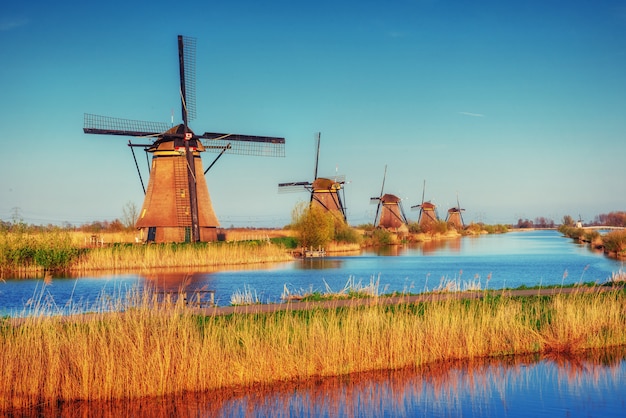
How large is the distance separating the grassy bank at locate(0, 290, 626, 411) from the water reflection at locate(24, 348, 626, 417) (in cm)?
21

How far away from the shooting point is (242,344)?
9.84 metres

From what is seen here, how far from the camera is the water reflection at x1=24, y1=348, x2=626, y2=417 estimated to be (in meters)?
8.59

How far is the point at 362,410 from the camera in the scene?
8.76 meters

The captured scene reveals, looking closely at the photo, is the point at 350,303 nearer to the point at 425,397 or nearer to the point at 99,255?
the point at 425,397

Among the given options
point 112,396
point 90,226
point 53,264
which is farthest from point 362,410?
point 90,226

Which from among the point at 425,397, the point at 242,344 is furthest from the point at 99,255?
the point at 425,397

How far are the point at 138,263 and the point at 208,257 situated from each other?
3.25 meters

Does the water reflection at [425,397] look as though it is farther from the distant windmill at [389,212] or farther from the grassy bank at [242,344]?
the distant windmill at [389,212]

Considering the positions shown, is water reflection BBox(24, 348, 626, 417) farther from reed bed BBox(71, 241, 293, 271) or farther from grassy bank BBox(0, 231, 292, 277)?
reed bed BBox(71, 241, 293, 271)

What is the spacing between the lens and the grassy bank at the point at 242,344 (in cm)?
859

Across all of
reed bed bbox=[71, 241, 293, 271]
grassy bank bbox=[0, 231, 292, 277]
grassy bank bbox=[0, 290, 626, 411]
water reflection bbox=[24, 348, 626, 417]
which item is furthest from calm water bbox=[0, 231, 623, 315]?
water reflection bbox=[24, 348, 626, 417]

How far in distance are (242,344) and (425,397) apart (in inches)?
108

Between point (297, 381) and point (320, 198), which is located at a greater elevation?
point (320, 198)

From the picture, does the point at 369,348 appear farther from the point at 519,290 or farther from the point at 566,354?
the point at 519,290
